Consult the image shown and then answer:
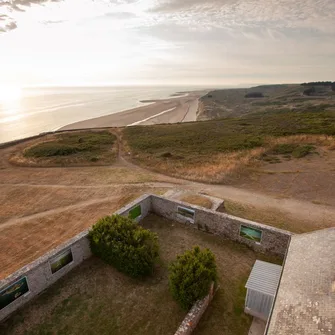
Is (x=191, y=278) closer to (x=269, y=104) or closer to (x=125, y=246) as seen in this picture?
(x=125, y=246)

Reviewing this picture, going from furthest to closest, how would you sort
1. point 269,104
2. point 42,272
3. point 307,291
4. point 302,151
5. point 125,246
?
point 269,104 → point 302,151 → point 125,246 → point 42,272 → point 307,291

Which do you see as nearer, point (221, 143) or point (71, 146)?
point (71, 146)

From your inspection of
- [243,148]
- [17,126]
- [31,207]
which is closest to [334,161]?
[243,148]

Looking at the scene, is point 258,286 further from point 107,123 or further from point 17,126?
point 17,126

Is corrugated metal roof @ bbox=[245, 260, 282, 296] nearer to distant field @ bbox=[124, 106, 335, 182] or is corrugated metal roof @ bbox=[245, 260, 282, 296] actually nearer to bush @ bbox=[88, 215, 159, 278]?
bush @ bbox=[88, 215, 159, 278]

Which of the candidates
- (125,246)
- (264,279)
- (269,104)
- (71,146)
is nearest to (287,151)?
(264,279)

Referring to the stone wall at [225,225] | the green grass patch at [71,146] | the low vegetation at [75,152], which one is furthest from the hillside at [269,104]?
the stone wall at [225,225]

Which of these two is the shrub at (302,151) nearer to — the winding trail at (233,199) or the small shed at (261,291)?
the winding trail at (233,199)
